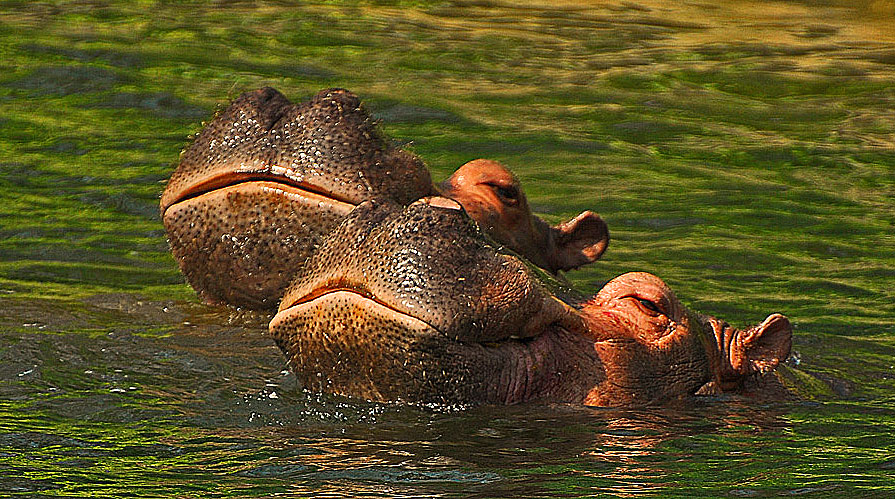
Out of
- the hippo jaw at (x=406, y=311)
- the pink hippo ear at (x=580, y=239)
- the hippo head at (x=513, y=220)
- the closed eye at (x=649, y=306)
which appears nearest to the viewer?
the hippo jaw at (x=406, y=311)

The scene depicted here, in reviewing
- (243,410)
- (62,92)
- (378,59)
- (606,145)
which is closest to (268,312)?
(243,410)

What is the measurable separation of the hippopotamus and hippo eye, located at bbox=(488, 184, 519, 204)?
153cm

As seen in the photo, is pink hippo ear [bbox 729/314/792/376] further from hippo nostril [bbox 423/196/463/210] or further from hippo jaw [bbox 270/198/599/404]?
hippo nostril [bbox 423/196/463/210]

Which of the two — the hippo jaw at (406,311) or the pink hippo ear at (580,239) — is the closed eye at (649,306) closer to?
the hippo jaw at (406,311)

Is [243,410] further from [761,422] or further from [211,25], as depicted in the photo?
[211,25]

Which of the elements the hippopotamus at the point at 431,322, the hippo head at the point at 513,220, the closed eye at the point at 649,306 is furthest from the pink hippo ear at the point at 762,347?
the hippo head at the point at 513,220

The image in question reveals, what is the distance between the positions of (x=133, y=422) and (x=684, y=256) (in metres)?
4.86

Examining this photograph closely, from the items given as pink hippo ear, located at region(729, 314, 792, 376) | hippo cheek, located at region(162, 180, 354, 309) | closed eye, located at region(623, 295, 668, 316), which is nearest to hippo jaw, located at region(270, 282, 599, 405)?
hippo cheek, located at region(162, 180, 354, 309)

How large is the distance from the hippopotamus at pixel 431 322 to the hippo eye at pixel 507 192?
153 centimetres

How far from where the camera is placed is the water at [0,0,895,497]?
439 centimetres

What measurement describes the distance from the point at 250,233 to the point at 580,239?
7.98ft

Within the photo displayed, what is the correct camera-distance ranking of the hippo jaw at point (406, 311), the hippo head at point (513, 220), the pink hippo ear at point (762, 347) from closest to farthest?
1. the hippo jaw at point (406, 311)
2. the pink hippo ear at point (762, 347)
3. the hippo head at point (513, 220)

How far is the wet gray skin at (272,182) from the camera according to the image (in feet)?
16.2

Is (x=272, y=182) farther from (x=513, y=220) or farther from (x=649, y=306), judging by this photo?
(x=513, y=220)
